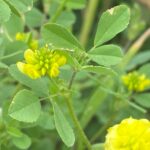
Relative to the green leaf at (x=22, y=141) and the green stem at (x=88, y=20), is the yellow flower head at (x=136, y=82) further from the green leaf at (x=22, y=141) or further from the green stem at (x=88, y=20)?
the green stem at (x=88, y=20)

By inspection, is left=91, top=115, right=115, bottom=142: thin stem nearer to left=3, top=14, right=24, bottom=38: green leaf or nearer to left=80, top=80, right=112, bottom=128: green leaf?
left=80, top=80, right=112, bottom=128: green leaf

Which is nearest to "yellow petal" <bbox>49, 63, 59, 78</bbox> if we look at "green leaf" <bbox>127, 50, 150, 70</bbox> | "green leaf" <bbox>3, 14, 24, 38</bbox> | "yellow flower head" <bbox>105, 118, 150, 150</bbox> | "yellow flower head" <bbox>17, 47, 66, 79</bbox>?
"yellow flower head" <bbox>17, 47, 66, 79</bbox>

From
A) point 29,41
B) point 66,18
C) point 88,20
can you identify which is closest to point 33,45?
point 29,41

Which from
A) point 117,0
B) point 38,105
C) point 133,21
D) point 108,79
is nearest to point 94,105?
point 108,79

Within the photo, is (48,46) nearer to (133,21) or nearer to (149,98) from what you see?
(149,98)

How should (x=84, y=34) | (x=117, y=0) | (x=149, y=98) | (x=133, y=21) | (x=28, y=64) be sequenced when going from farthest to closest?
1. (x=117, y=0)
2. (x=84, y=34)
3. (x=133, y=21)
4. (x=149, y=98)
5. (x=28, y=64)

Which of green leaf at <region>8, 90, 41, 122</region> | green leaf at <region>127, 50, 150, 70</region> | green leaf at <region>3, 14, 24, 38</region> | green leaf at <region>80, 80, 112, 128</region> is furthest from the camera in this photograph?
green leaf at <region>127, 50, 150, 70</region>
